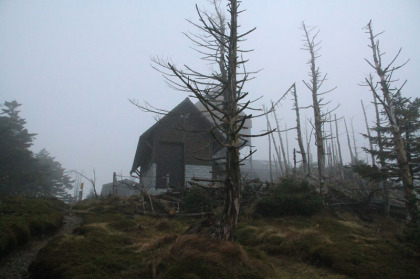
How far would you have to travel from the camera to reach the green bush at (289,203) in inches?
384

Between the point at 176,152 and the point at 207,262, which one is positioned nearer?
the point at 207,262

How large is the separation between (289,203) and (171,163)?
10722mm

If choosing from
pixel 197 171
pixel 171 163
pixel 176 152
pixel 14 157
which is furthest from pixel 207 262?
pixel 14 157

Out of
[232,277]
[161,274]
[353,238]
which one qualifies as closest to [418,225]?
[353,238]

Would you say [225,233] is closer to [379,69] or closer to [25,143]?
[379,69]

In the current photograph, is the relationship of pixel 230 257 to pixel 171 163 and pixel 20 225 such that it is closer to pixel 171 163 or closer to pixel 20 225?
pixel 20 225

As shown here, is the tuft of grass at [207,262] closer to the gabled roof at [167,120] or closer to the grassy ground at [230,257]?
the grassy ground at [230,257]

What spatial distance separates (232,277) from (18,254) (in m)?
4.66

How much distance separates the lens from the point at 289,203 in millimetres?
9828

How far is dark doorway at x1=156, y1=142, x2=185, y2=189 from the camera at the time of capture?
1831 centimetres

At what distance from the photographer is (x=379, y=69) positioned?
11.8 meters

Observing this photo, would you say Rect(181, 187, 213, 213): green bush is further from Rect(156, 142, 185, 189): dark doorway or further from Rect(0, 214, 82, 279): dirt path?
Rect(156, 142, 185, 189): dark doorway

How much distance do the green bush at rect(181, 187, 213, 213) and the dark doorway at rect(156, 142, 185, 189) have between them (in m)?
7.21

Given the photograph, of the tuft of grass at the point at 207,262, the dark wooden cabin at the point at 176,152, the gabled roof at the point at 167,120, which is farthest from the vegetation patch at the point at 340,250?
the gabled roof at the point at 167,120
